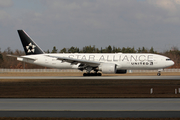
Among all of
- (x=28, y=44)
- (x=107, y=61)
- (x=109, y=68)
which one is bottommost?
(x=109, y=68)

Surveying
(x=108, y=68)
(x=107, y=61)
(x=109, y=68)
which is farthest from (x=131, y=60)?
(x=108, y=68)

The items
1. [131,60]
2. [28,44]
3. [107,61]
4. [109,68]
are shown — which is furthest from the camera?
[28,44]

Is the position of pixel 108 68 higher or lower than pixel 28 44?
lower

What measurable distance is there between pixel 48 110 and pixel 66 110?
3.24 feet

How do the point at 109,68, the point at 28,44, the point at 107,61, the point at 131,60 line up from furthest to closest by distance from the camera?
the point at 28,44
the point at 107,61
the point at 131,60
the point at 109,68

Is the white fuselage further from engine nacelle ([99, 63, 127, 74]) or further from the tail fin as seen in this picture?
the tail fin

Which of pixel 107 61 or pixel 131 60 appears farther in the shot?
pixel 107 61

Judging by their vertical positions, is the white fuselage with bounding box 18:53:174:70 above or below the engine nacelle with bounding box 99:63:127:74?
above

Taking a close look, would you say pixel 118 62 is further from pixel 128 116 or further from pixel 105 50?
pixel 105 50

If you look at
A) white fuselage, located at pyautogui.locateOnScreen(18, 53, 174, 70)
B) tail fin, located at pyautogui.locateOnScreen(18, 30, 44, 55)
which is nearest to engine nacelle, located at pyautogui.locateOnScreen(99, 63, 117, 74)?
white fuselage, located at pyautogui.locateOnScreen(18, 53, 174, 70)

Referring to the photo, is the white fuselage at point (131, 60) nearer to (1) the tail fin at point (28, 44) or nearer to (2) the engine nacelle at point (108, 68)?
(2) the engine nacelle at point (108, 68)

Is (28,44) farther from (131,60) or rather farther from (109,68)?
(131,60)

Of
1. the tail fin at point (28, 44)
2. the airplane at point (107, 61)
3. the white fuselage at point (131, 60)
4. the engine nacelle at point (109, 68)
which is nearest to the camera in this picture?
the engine nacelle at point (109, 68)

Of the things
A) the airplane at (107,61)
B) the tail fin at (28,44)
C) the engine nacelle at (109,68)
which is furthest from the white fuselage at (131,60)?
the tail fin at (28,44)
